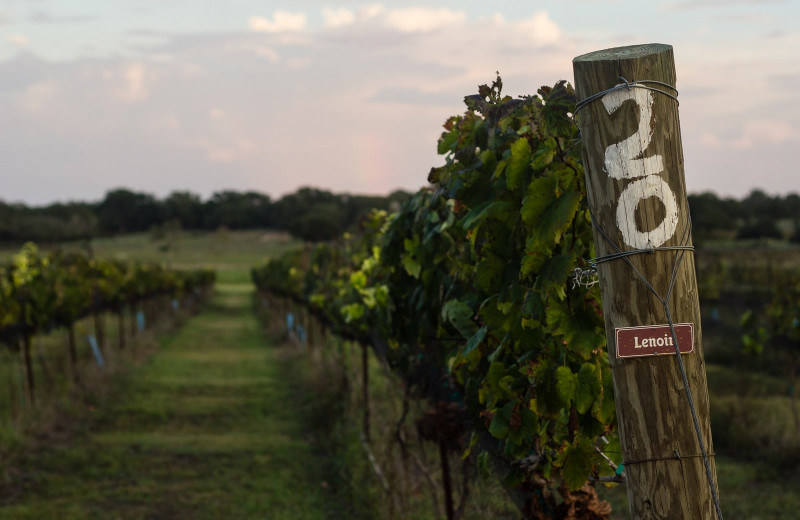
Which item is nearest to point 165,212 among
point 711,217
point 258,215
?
point 258,215

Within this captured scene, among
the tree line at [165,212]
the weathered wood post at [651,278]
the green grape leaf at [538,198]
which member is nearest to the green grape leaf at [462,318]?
the green grape leaf at [538,198]

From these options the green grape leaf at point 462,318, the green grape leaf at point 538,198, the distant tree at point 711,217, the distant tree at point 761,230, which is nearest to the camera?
the green grape leaf at point 538,198

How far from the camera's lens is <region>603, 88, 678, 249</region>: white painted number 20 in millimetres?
1885

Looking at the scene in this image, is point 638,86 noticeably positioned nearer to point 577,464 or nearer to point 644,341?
point 644,341

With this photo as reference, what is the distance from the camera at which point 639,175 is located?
1.88 metres

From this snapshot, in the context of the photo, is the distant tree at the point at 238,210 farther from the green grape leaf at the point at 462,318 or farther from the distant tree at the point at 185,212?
the green grape leaf at the point at 462,318

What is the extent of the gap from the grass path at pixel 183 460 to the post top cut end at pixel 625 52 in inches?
265

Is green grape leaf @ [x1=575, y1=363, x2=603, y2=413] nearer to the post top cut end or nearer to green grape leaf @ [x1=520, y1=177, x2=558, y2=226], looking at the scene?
green grape leaf @ [x1=520, y1=177, x2=558, y2=226]

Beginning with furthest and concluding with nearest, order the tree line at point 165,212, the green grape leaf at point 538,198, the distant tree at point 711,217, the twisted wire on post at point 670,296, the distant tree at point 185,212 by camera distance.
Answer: the distant tree at point 185,212
the tree line at point 165,212
the distant tree at point 711,217
the green grape leaf at point 538,198
the twisted wire on post at point 670,296

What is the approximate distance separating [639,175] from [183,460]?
31.1ft

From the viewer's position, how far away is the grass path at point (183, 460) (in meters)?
8.40

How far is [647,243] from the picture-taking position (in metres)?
1.88

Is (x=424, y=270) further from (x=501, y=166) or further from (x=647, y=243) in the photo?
(x=647, y=243)

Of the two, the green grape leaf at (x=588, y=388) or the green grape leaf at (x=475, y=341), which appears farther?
the green grape leaf at (x=475, y=341)
